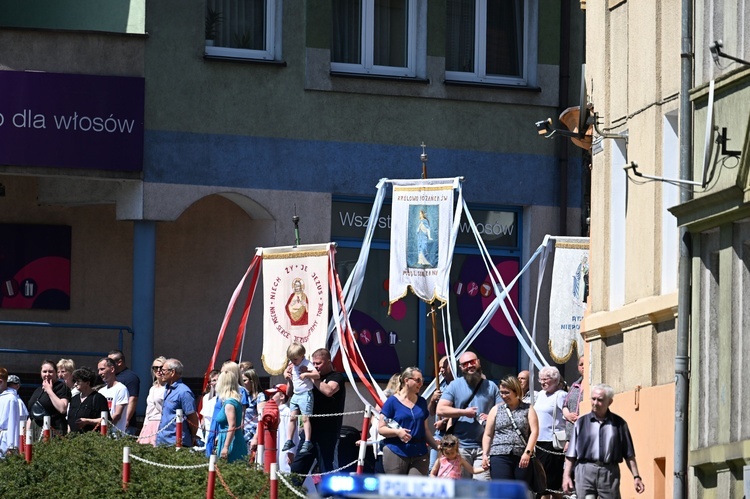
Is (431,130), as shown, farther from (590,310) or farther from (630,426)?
(630,426)

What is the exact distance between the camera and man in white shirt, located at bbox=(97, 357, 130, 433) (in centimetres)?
2183

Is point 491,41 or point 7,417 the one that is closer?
point 7,417

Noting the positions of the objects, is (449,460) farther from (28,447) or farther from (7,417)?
(7,417)

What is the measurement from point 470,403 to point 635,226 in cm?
273

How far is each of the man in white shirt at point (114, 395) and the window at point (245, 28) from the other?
6848mm

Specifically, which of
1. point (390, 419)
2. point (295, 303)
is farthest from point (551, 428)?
point (295, 303)

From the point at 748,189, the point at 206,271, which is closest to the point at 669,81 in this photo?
the point at 748,189

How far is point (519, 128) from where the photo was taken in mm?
28203

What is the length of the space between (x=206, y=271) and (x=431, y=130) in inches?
162

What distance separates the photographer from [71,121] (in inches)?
1024

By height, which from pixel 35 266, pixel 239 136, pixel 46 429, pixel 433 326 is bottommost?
pixel 46 429

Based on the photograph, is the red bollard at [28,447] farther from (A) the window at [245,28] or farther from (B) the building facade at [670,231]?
(A) the window at [245,28]

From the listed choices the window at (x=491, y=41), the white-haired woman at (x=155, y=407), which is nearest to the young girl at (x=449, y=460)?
the white-haired woman at (x=155, y=407)

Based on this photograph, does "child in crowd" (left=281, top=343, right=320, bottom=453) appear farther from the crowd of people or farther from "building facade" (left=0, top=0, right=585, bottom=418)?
"building facade" (left=0, top=0, right=585, bottom=418)
